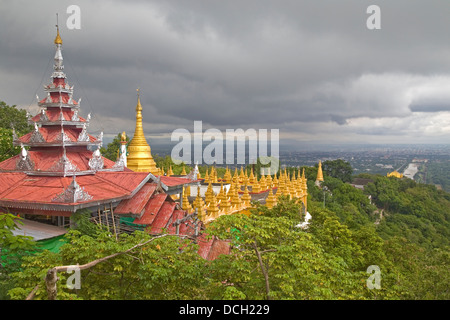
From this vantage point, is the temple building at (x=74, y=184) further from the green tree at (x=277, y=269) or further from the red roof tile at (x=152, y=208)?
the green tree at (x=277, y=269)

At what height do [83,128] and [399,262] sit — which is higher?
[83,128]

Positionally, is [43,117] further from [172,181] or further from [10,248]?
[10,248]

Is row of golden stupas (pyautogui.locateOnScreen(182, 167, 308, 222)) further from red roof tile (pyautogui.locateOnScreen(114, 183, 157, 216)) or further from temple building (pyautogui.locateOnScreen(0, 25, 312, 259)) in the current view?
red roof tile (pyautogui.locateOnScreen(114, 183, 157, 216))

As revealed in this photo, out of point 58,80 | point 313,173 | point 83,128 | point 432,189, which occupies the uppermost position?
point 58,80

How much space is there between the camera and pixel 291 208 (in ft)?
76.5

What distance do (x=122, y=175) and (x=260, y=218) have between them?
10.2 metres

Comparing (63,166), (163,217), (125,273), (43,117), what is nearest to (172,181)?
(163,217)

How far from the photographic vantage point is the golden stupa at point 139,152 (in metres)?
28.5

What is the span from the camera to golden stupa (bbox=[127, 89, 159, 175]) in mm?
28500

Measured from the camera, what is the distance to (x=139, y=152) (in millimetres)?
28625

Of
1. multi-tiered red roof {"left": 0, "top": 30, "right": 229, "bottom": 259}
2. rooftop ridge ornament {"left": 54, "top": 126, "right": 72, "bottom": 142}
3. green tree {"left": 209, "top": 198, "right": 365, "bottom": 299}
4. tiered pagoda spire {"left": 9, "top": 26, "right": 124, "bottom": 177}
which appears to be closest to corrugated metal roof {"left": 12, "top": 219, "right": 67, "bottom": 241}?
multi-tiered red roof {"left": 0, "top": 30, "right": 229, "bottom": 259}

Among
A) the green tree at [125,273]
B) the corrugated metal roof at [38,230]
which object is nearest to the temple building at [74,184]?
the corrugated metal roof at [38,230]
